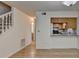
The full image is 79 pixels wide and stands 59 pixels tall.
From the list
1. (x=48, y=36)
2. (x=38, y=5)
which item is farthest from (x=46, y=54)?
(x=38, y=5)

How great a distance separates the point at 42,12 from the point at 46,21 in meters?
0.57

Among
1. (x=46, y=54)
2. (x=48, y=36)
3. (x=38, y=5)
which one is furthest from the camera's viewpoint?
(x=48, y=36)

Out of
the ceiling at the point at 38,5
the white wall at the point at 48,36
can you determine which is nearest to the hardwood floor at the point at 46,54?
the white wall at the point at 48,36

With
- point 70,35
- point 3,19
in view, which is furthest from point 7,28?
point 70,35

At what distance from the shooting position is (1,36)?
5.71 metres

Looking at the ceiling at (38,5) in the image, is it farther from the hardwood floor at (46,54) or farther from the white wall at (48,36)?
the hardwood floor at (46,54)

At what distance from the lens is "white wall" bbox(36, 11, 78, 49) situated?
30.7 feet

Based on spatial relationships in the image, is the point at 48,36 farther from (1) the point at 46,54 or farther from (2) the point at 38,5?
(2) the point at 38,5

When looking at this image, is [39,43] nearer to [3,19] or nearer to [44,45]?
[44,45]

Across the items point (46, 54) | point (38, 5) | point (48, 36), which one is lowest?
point (46, 54)

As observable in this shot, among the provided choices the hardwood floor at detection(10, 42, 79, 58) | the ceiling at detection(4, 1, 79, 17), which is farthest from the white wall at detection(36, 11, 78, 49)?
the ceiling at detection(4, 1, 79, 17)

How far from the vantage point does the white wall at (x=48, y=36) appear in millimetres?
9359

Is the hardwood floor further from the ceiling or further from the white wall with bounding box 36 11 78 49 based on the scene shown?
the ceiling

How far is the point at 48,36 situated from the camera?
9.38m
